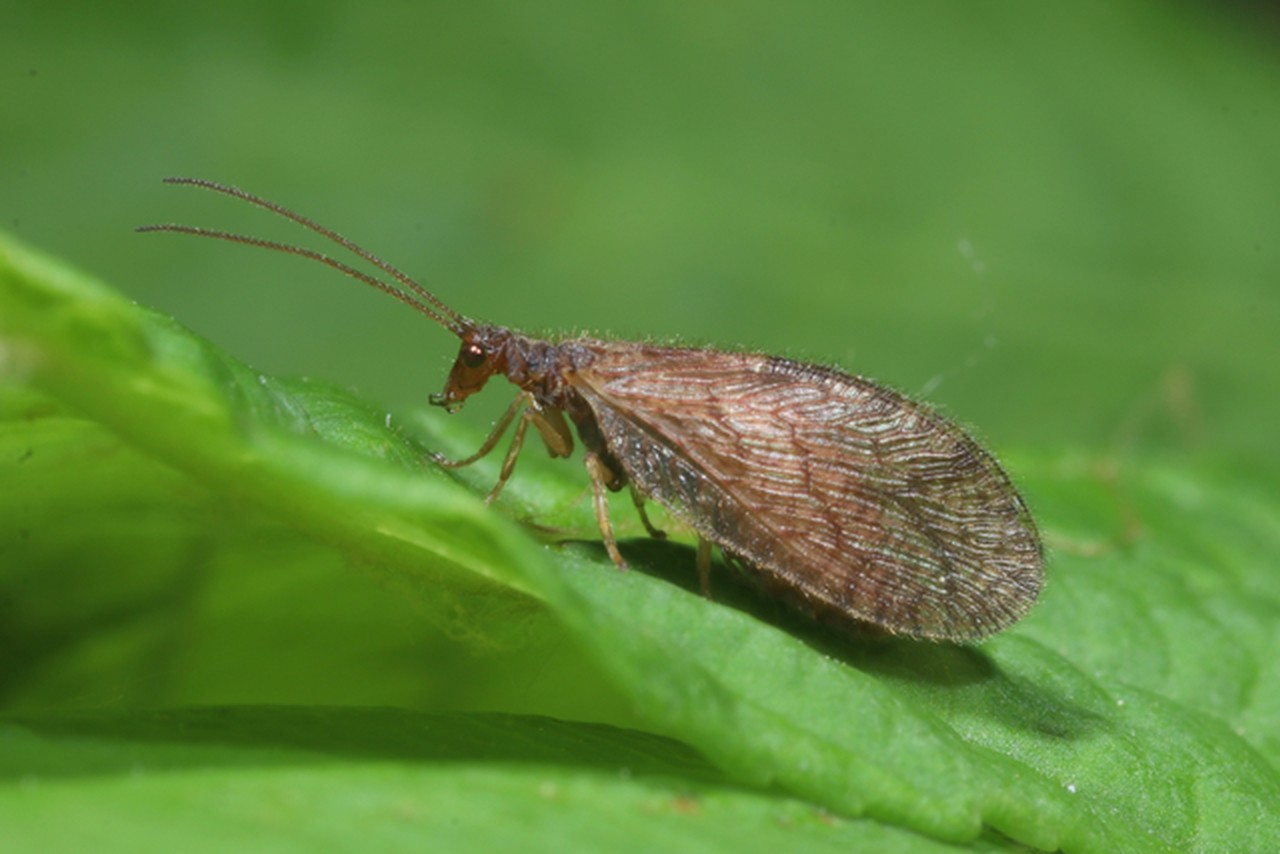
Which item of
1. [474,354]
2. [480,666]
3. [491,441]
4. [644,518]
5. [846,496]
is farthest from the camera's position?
[474,354]

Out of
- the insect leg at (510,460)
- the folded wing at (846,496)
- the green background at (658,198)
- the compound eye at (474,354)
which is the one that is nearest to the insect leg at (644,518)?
the folded wing at (846,496)

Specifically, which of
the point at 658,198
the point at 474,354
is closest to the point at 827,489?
the point at 474,354

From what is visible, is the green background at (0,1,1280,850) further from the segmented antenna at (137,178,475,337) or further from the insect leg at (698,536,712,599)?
the segmented antenna at (137,178,475,337)

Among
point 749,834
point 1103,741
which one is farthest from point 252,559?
point 1103,741

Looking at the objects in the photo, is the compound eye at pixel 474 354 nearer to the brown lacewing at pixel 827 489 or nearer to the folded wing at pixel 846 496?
the brown lacewing at pixel 827 489

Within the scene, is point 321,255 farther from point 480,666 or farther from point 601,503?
point 480,666
